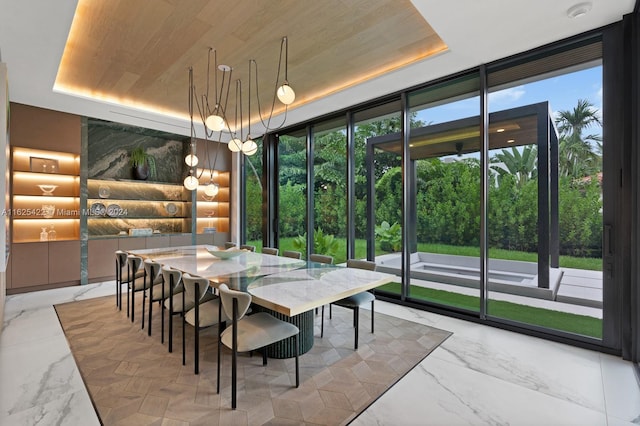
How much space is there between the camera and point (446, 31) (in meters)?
2.79

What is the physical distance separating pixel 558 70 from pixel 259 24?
3.14 m

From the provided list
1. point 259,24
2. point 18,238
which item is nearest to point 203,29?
point 259,24

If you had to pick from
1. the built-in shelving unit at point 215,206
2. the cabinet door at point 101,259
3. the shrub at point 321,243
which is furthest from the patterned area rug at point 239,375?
the built-in shelving unit at point 215,206

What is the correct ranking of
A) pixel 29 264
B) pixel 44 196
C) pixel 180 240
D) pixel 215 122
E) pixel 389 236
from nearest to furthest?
pixel 215 122, pixel 389 236, pixel 29 264, pixel 44 196, pixel 180 240

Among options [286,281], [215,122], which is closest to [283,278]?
[286,281]

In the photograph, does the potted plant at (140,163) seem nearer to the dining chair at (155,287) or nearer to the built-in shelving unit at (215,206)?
the built-in shelving unit at (215,206)

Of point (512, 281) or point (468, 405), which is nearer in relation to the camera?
point (468, 405)

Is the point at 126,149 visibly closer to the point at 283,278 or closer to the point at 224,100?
the point at 224,100

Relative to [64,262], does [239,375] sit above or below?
below

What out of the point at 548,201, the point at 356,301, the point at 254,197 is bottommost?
the point at 356,301

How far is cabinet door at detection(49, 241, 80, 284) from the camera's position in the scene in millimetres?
4809

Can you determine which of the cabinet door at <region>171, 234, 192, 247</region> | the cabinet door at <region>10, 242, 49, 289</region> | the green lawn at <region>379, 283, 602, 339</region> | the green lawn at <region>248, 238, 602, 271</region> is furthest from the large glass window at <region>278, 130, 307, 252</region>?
the cabinet door at <region>10, 242, 49, 289</region>

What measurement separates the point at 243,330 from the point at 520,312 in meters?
3.22

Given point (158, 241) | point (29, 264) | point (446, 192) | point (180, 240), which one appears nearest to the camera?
point (446, 192)
